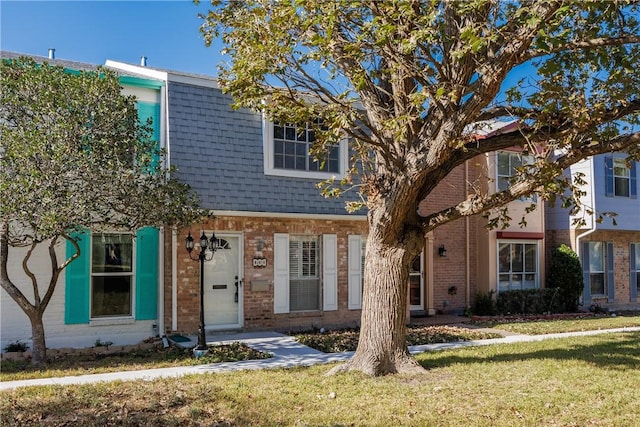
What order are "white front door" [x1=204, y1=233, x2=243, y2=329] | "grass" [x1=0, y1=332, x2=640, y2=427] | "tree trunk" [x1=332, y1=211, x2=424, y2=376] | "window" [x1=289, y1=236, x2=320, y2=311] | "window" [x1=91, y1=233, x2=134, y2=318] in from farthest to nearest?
"window" [x1=289, y1=236, x2=320, y2=311]
"white front door" [x1=204, y1=233, x2=243, y2=329]
"window" [x1=91, y1=233, x2=134, y2=318]
"tree trunk" [x1=332, y1=211, x2=424, y2=376]
"grass" [x1=0, y1=332, x2=640, y2=427]

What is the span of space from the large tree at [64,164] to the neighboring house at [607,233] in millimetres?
14184

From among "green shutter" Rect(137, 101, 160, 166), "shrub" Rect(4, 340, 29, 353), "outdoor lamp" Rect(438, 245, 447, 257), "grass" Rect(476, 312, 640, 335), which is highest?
"green shutter" Rect(137, 101, 160, 166)

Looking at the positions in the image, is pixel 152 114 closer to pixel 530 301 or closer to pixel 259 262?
pixel 259 262

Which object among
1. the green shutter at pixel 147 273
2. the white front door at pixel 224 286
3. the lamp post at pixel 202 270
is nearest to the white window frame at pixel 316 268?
the white front door at pixel 224 286

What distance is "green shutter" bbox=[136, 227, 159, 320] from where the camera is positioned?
435 inches

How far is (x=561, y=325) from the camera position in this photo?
13844mm

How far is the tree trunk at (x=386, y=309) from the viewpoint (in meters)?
7.71

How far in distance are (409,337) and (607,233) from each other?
11507 mm

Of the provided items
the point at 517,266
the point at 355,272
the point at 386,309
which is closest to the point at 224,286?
the point at 355,272

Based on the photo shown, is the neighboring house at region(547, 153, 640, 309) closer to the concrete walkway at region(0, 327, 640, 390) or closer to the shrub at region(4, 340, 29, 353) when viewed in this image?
the concrete walkway at region(0, 327, 640, 390)

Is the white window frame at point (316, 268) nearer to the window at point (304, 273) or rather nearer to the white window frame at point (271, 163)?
the window at point (304, 273)

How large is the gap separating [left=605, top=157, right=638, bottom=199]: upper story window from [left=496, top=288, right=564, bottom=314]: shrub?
4.31 metres

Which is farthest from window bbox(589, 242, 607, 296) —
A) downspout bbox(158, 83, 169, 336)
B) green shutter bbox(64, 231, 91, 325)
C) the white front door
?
green shutter bbox(64, 231, 91, 325)

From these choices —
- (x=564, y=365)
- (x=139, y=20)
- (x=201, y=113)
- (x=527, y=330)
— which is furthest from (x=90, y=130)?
(x=527, y=330)
